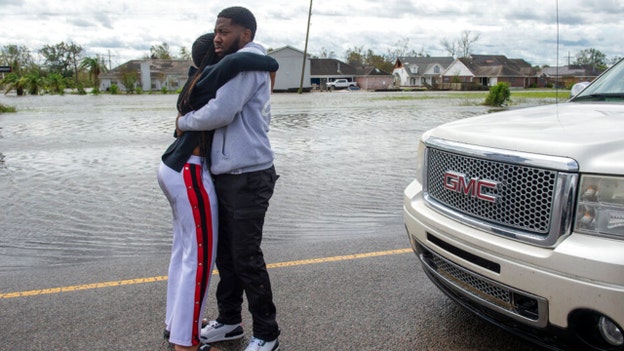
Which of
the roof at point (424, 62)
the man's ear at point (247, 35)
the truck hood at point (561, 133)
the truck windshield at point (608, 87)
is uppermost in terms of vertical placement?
the roof at point (424, 62)

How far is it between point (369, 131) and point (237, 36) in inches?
509

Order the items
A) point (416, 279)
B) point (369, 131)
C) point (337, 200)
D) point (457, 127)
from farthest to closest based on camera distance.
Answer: point (369, 131) < point (337, 200) < point (416, 279) < point (457, 127)

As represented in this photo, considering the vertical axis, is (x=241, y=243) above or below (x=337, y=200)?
above

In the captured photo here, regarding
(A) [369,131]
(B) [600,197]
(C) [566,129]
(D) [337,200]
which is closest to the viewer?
(B) [600,197]

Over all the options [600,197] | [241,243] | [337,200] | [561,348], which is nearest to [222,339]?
[241,243]

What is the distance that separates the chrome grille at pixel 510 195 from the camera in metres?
2.46

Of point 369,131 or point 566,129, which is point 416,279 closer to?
Result: point 566,129

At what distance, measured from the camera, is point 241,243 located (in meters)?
2.88

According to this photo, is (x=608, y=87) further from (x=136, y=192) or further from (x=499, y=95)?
(x=499, y=95)

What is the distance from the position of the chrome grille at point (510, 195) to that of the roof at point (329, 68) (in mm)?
88598

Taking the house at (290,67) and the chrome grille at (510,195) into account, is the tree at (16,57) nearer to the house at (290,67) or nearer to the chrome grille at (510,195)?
the house at (290,67)

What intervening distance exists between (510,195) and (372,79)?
303ft

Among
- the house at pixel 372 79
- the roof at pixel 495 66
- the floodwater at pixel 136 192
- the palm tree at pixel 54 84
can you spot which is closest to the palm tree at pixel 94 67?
the palm tree at pixel 54 84

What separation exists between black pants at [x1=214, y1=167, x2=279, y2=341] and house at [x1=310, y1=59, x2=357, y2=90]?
88203 mm
